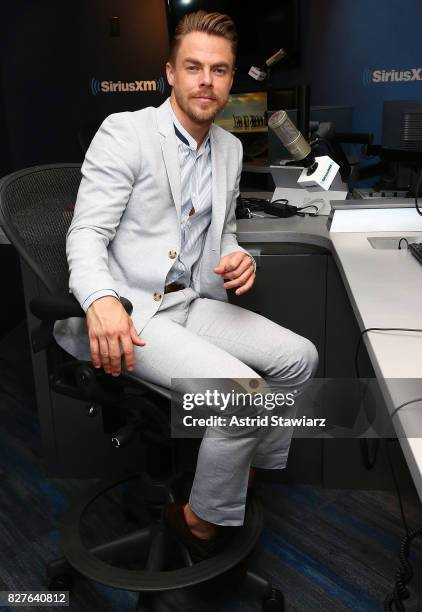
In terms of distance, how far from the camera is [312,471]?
1.99 metres

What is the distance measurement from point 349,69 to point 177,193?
10.4 feet

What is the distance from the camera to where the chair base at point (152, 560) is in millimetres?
1356

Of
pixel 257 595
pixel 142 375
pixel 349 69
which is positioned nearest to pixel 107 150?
pixel 142 375

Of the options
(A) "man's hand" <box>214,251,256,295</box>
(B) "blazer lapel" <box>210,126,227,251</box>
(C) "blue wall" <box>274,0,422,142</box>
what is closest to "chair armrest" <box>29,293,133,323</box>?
(A) "man's hand" <box>214,251,256,295</box>

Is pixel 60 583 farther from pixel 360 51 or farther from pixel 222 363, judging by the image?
pixel 360 51

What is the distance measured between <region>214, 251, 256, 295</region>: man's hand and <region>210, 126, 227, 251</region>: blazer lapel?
0.38 ft

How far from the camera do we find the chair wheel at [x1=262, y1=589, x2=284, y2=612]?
1.44 meters

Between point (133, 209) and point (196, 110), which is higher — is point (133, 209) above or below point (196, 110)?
below

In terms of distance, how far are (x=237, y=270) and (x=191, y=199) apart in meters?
0.25

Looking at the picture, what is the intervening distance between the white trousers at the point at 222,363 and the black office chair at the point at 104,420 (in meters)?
0.08

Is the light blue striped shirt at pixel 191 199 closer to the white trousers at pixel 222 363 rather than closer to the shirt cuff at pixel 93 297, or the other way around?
the white trousers at pixel 222 363

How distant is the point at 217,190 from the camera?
1.54m

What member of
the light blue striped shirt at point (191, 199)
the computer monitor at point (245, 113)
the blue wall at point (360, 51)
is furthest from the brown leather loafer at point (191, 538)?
the blue wall at point (360, 51)

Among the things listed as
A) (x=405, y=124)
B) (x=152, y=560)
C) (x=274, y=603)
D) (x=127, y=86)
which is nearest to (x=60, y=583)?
(x=152, y=560)
